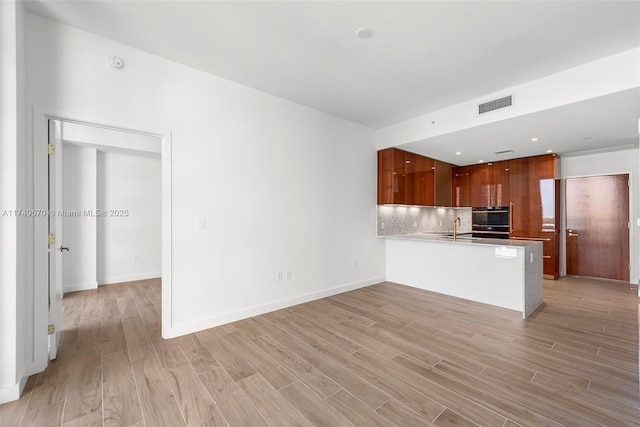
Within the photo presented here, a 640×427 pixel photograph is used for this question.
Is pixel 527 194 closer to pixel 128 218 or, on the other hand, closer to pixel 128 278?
pixel 128 218

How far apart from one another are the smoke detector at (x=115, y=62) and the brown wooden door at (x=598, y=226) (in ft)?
27.5

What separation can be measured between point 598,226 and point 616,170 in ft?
3.88

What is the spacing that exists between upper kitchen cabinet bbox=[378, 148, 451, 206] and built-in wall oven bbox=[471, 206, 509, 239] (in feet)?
4.56

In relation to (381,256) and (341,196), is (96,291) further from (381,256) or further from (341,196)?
(381,256)

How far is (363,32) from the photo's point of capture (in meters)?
2.49

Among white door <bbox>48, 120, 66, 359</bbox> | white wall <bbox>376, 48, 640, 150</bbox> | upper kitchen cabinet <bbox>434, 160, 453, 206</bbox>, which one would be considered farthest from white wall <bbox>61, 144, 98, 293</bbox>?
upper kitchen cabinet <bbox>434, 160, 453, 206</bbox>

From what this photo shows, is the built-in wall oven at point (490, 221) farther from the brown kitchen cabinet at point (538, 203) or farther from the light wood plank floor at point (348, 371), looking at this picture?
the light wood plank floor at point (348, 371)

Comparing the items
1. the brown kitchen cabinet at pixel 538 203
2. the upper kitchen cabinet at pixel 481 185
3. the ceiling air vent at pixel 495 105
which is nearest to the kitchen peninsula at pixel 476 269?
the ceiling air vent at pixel 495 105

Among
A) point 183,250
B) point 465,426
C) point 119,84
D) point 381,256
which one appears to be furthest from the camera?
point 381,256

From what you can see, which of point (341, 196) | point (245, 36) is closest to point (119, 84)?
point (245, 36)

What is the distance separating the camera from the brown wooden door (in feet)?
17.8

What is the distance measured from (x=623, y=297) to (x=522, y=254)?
248cm

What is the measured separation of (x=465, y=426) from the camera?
173cm

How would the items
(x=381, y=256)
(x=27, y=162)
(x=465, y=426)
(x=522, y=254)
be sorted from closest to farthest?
(x=465, y=426) → (x=27, y=162) → (x=522, y=254) → (x=381, y=256)
